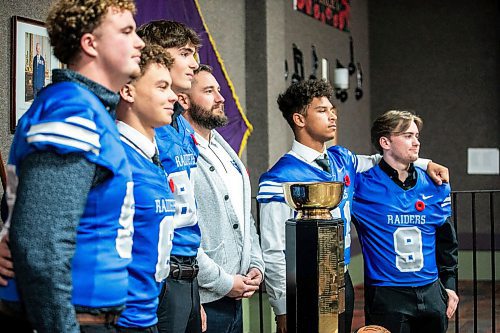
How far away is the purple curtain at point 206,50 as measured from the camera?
464cm

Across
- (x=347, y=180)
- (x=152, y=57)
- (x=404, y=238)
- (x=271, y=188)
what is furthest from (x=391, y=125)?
(x=152, y=57)

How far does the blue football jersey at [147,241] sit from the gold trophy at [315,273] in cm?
34

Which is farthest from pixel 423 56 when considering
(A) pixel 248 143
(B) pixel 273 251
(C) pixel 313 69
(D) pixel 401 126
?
(B) pixel 273 251

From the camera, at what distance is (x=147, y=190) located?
6.48ft

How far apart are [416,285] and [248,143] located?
3.00 m

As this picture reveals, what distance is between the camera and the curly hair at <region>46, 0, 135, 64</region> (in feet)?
5.49

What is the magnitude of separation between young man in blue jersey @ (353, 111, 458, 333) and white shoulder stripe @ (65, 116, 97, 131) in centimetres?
197

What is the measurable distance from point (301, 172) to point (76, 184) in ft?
5.59

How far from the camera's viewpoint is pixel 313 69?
7.50 metres

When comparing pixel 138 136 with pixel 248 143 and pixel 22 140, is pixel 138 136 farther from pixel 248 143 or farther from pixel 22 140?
pixel 248 143

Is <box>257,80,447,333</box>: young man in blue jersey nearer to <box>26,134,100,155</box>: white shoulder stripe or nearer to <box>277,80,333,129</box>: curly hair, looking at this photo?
<box>277,80,333,129</box>: curly hair

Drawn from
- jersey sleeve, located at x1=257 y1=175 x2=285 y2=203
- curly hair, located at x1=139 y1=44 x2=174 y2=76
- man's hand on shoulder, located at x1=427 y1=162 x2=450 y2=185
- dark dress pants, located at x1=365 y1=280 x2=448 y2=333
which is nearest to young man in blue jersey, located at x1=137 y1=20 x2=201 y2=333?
curly hair, located at x1=139 y1=44 x2=174 y2=76

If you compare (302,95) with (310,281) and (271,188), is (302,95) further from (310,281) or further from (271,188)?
(310,281)

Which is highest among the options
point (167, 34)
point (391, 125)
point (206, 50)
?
point (206, 50)
